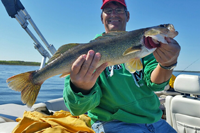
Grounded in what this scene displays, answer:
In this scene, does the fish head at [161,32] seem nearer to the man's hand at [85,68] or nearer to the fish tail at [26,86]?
the man's hand at [85,68]

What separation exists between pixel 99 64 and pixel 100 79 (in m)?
0.80

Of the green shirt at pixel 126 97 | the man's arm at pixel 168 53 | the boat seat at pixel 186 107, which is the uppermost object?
the man's arm at pixel 168 53

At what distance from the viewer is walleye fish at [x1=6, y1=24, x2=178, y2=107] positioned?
2328 millimetres

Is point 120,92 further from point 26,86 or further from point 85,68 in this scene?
point 26,86

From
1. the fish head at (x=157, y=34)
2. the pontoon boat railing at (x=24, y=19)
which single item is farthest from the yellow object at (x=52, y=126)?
the pontoon boat railing at (x=24, y=19)

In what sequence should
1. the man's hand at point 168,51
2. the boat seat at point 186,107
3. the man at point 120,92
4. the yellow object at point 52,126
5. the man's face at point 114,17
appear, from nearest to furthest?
the man's hand at point 168,51, the man at point 120,92, the yellow object at point 52,126, the man's face at point 114,17, the boat seat at point 186,107

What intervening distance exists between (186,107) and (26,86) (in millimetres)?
4190

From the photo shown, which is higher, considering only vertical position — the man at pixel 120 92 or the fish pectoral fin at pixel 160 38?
the fish pectoral fin at pixel 160 38

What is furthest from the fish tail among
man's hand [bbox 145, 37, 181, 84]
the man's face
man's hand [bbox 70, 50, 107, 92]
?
the man's face

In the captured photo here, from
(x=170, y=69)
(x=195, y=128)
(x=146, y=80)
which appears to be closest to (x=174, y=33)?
(x=170, y=69)

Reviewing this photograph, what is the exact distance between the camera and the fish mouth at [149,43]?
2234 millimetres

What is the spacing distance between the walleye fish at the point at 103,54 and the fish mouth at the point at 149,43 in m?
0.02

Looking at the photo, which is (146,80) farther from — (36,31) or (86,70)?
(36,31)

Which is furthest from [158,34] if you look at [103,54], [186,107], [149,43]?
[186,107]
